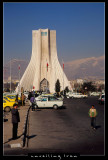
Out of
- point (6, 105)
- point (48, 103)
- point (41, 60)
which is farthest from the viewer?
point (41, 60)

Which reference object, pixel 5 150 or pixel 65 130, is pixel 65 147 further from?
pixel 65 130

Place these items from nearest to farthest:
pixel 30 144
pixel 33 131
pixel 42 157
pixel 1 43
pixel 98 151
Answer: pixel 42 157, pixel 98 151, pixel 1 43, pixel 30 144, pixel 33 131

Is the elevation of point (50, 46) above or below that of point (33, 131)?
above

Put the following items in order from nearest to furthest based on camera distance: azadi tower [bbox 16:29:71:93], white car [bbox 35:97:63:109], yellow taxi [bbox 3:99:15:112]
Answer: yellow taxi [bbox 3:99:15:112]
white car [bbox 35:97:63:109]
azadi tower [bbox 16:29:71:93]

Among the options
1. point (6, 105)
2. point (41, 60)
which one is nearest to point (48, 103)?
point (6, 105)

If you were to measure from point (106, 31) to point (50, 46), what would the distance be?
381 ft

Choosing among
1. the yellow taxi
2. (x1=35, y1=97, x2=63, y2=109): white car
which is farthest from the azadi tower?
the yellow taxi

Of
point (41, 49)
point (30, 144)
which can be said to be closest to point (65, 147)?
point (30, 144)

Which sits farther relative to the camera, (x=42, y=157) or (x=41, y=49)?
(x=41, y=49)

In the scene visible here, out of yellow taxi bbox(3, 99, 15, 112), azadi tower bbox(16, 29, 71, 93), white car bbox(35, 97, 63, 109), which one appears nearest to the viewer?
yellow taxi bbox(3, 99, 15, 112)

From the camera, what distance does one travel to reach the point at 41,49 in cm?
12538

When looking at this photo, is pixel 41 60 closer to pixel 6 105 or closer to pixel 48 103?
pixel 48 103

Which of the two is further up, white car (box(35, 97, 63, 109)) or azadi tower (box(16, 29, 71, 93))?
azadi tower (box(16, 29, 71, 93))

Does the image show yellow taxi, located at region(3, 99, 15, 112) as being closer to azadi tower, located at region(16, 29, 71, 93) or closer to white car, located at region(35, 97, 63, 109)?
white car, located at region(35, 97, 63, 109)
